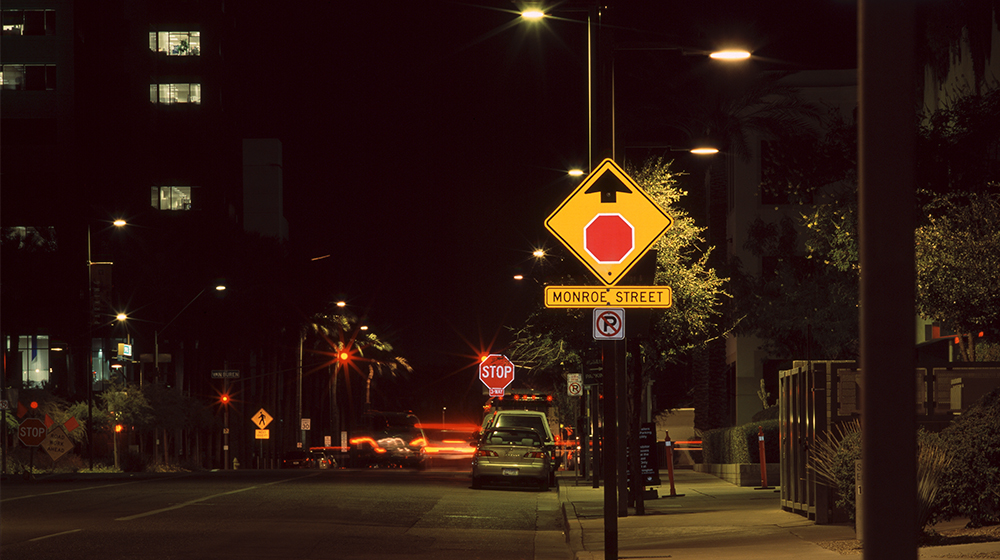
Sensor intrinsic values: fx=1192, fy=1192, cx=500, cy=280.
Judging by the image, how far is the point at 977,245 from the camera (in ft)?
56.0

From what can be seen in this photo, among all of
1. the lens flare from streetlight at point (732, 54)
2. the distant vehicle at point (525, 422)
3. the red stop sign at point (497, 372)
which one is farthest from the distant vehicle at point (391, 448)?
the lens flare from streetlight at point (732, 54)

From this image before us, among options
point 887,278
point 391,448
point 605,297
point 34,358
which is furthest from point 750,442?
point 34,358

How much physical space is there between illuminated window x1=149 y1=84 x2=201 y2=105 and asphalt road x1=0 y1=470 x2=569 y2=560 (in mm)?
60468

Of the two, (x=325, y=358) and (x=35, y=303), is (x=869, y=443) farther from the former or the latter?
(x=325, y=358)

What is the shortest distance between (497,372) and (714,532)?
26581 mm

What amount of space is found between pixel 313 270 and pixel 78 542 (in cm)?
5387

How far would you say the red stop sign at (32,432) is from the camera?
33.5m

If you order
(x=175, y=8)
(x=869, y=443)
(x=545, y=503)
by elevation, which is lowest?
(x=545, y=503)

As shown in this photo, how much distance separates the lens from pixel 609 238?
11.6 metres

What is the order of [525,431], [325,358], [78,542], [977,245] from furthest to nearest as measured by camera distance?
[325,358]
[525,431]
[977,245]
[78,542]

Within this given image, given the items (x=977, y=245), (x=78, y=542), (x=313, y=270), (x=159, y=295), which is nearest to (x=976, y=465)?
(x=977, y=245)

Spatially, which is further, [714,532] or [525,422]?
[525,422]

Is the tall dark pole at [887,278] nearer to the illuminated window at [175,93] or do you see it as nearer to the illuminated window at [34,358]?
the illuminated window at [34,358]

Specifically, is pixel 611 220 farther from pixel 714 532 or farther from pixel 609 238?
pixel 714 532
